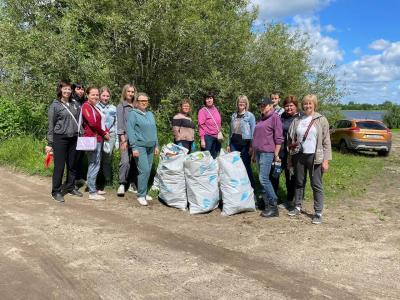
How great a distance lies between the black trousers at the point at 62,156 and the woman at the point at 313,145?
131 inches

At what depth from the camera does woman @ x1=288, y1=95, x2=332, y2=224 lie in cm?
559

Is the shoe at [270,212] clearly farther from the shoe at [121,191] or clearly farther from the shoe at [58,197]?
the shoe at [58,197]

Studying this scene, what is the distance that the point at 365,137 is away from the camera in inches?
619

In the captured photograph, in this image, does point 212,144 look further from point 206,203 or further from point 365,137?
point 365,137

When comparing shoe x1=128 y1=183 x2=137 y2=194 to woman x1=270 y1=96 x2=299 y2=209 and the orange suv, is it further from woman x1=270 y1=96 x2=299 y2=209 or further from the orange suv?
the orange suv

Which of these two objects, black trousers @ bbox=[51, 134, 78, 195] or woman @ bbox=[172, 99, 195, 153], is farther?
woman @ bbox=[172, 99, 195, 153]

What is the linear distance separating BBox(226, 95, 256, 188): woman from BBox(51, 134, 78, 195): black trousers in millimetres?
2471

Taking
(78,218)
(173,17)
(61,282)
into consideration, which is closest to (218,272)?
(61,282)

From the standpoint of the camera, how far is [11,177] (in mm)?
8016

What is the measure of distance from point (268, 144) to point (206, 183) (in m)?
1.06

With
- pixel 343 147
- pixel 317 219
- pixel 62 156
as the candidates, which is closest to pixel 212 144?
pixel 317 219

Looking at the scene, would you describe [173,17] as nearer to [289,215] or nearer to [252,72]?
[252,72]

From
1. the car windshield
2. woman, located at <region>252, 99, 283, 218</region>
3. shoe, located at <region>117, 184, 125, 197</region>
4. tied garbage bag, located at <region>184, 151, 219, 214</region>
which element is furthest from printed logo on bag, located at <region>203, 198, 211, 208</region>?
the car windshield

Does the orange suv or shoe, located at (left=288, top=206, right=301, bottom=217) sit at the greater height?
the orange suv
